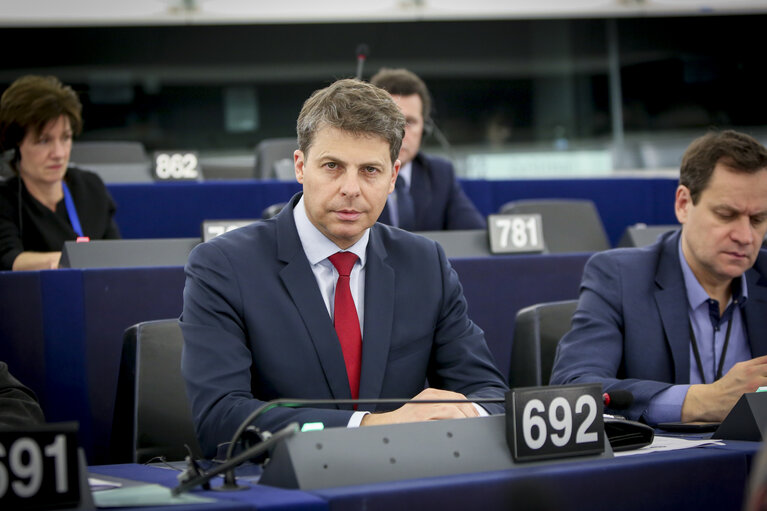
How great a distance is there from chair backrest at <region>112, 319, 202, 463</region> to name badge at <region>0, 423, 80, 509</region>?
2.99 ft

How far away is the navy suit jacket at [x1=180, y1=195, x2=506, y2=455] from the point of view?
1.60 metres

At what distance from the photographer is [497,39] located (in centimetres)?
1032

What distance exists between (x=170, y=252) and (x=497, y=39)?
8004mm

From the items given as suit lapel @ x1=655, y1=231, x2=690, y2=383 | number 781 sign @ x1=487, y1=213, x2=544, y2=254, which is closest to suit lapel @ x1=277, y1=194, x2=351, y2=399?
suit lapel @ x1=655, y1=231, x2=690, y2=383

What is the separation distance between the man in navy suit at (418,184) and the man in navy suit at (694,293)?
5.45 feet

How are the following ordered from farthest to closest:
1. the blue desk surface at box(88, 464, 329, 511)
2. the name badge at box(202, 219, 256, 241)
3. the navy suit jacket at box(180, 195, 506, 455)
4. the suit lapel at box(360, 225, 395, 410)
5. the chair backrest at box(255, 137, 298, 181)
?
the chair backrest at box(255, 137, 298, 181), the name badge at box(202, 219, 256, 241), the suit lapel at box(360, 225, 395, 410), the navy suit jacket at box(180, 195, 506, 455), the blue desk surface at box(88, 464, 329, 511)

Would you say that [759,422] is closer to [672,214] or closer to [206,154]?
[672,214]

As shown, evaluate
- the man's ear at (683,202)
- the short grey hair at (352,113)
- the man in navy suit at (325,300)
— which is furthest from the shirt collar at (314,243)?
the man's ear at (683,202)

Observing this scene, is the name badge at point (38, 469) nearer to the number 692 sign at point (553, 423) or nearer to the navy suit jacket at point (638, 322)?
the number 692 sign at point (553, 423)

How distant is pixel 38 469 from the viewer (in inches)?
40.3

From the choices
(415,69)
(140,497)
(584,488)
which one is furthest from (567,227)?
(415,69)

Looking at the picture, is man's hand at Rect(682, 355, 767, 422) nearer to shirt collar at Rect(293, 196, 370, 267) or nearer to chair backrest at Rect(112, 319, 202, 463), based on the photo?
shirt collar at Rect(293, 196, 370, 267)

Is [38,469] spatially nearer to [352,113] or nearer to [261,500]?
[261,500]

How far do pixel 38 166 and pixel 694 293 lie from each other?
2.31 meters
